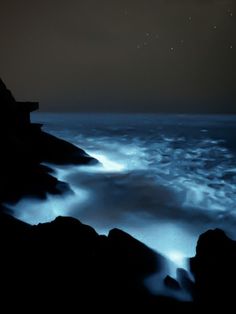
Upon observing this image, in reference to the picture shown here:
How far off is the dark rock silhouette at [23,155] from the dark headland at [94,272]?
14.9 ft

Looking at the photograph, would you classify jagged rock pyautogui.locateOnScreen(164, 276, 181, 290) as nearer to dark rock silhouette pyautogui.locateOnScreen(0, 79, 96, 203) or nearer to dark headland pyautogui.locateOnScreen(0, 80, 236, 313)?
dark headland pyautogui.locateOnScreen(0, 80, 236, 313)

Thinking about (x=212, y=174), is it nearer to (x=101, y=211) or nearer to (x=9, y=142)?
(x=101, y=211)

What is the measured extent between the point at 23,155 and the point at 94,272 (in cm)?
821

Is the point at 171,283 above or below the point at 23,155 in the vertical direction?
below

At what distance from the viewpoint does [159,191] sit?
1959 cm

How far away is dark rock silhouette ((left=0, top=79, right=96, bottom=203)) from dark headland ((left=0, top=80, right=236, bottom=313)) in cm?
453

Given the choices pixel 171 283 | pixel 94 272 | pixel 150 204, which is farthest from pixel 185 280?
pixel 150 204

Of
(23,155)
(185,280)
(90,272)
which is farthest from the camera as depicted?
(23,155)

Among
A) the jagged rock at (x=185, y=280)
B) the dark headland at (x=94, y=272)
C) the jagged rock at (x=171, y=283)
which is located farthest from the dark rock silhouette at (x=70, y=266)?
the jagged rock at (x=185, y=280)

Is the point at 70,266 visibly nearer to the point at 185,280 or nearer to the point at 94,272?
the point at 94,272

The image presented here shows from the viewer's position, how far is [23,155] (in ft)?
42.1

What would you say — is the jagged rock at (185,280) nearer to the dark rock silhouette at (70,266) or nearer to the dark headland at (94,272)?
the dark headland at (94,272)

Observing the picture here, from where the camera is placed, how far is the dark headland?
5.37 metres

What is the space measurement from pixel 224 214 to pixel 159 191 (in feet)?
15.6
